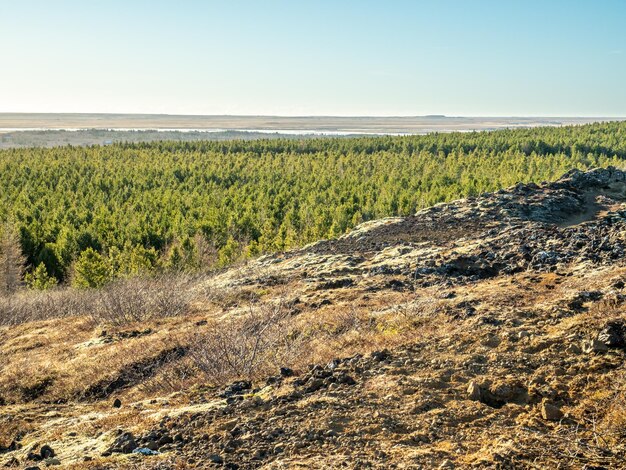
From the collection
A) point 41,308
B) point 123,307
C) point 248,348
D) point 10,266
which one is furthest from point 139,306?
point 10,266

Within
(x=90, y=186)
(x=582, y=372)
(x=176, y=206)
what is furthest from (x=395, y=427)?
(x=90, y=186)

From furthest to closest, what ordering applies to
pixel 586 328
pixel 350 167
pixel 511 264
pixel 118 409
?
pixel 350 167
pixel 511 264
pixel 118 409
pixel 586 328

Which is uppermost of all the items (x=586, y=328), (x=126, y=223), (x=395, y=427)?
(x=586, y=328)

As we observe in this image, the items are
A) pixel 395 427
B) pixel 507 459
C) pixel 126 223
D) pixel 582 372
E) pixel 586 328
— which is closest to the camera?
pixel 507 459

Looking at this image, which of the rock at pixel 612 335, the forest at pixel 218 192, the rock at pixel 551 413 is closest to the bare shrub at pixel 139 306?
the rock at pixel 612 335

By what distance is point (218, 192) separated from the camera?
273 ft

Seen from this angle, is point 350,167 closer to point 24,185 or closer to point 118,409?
point 24,185

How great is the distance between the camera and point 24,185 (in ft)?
296

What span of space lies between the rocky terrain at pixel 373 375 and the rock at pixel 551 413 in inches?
0.9

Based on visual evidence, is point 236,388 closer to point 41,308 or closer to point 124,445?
point 124,445

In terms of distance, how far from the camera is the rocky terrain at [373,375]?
6.33 m

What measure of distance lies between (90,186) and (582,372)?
89746 mm

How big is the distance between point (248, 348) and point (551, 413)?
21.3 feet

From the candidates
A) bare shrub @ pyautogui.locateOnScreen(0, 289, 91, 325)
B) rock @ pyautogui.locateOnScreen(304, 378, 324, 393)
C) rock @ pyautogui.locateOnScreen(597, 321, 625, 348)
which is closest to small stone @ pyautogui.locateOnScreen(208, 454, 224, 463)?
rock @ pyautogui.locateOnScreen(304, 378, 324, 393)
